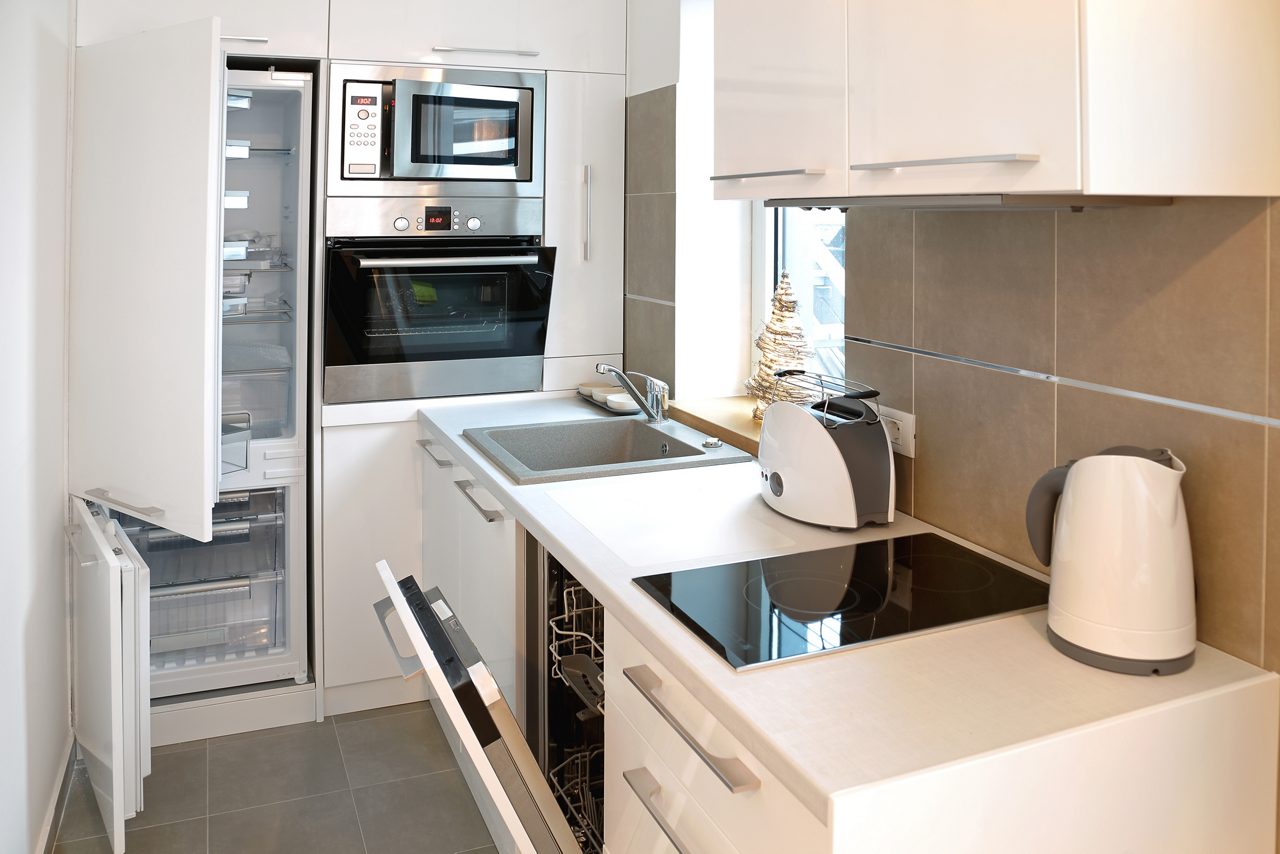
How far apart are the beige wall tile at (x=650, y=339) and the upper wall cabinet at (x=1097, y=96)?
1.54 metres

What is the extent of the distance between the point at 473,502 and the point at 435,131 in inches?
43.0

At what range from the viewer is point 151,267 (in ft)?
7.56

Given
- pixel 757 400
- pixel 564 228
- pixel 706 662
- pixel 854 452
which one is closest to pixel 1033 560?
pixel 854 452

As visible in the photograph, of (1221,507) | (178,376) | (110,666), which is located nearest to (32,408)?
(178,376)

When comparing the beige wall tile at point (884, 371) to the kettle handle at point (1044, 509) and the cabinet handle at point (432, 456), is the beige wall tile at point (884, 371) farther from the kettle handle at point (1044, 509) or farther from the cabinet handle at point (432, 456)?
the cabinet handle at point (432, 456)

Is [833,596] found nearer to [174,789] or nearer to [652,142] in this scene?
[652,142]

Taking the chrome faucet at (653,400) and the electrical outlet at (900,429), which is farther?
the chrome faucet at (653,400)

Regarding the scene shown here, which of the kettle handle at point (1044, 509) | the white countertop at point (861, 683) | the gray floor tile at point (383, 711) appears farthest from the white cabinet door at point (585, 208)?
the kettle handle at point (1044, 509)

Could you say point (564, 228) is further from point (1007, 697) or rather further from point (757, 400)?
point (1007, 697)

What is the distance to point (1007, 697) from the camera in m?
1.18

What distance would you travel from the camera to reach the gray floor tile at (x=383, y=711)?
9.74 ft

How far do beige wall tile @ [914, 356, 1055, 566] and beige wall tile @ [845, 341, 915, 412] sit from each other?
0.03m

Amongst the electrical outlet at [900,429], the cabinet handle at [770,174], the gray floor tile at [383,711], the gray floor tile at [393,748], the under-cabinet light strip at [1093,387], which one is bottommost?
the gray floor tile at [393,748]

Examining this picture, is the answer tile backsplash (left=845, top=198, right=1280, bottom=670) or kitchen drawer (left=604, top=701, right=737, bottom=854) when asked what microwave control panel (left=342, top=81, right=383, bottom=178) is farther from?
kitchen drawer (left=604, top=701, right=737, bottom=854)
